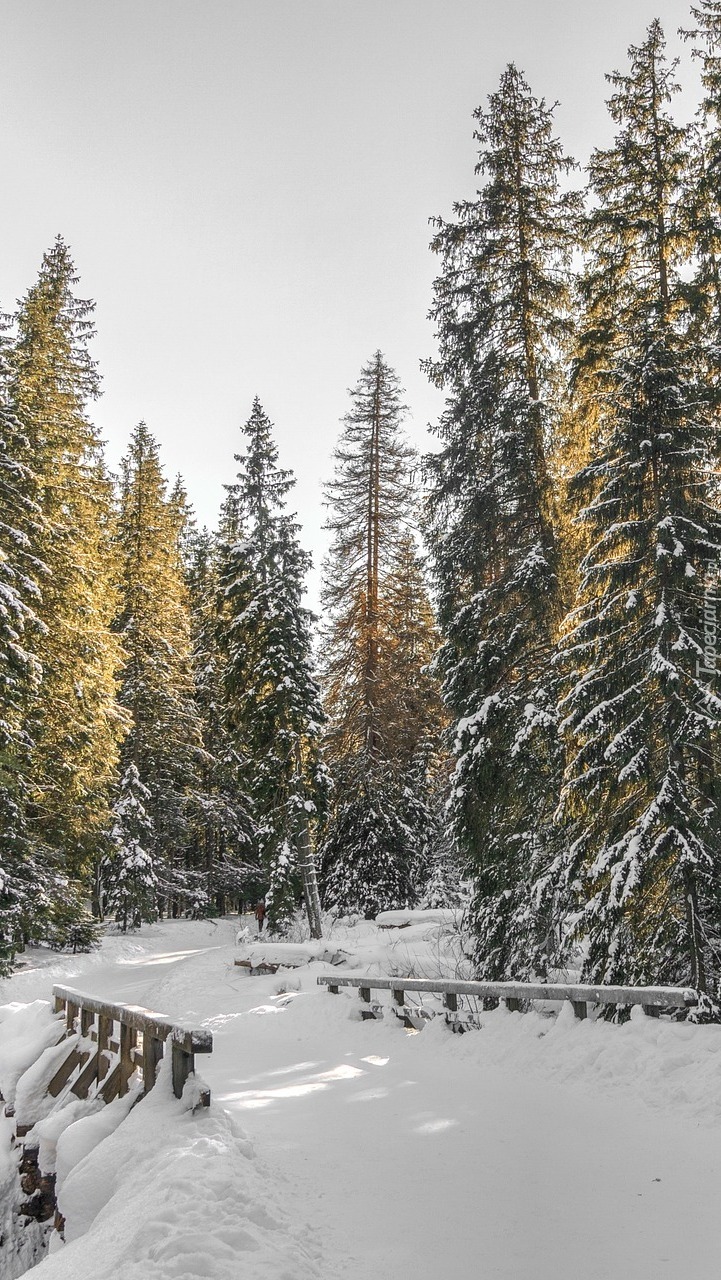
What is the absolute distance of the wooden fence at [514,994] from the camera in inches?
283

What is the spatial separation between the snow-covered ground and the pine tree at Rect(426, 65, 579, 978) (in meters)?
3.53

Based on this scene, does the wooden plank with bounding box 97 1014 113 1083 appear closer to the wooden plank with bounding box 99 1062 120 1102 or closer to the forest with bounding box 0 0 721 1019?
the wooden plank with bounding box 99 1062 120 1102

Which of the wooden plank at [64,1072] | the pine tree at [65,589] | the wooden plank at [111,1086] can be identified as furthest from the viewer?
the pine tree at [65,589]

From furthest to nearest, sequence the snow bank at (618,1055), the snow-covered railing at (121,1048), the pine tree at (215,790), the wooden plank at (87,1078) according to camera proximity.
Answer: the pine tree at (215,790)
the wooden plank at (87,1078)
the snow bank at (618,1055)
the snow-covered railing at (121,1048)

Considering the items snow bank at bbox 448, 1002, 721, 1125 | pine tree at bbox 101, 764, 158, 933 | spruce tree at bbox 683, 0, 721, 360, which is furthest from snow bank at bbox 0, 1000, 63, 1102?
pine tree at bbox 101, 764, 158, 933

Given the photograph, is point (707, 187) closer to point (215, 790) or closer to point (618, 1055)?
point (618, 1055)

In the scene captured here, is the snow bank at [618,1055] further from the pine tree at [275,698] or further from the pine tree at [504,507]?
A: the pine tree at [275,698]

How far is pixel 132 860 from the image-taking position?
1013 inches

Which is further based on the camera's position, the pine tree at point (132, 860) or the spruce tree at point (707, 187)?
the pine tree at point (132, 860)

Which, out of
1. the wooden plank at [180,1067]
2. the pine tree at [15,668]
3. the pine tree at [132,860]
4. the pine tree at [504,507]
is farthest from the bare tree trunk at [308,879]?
the wooden plank at [180,1067]

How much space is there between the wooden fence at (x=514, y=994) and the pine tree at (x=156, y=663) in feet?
54.8

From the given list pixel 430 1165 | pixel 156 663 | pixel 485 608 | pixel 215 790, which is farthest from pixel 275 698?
pixel 430 1165

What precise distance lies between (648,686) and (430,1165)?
5.60m

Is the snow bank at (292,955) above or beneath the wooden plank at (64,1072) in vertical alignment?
Result: beneath
